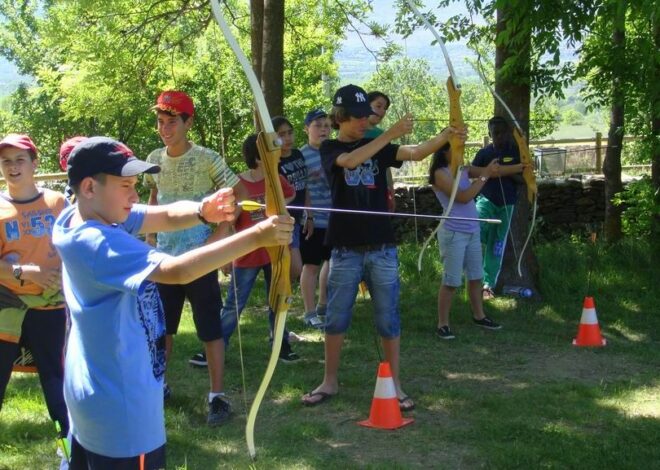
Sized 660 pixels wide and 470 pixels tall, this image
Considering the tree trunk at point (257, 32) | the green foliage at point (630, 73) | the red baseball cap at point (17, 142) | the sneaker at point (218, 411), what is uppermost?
the tree trunk at point (257, 32)

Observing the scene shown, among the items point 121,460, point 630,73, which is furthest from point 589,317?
point 121,460

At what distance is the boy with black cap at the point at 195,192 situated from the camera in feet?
15.0

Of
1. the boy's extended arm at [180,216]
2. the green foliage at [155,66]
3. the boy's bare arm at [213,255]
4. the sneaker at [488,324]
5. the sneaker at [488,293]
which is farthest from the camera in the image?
the green foliage at [155,66]

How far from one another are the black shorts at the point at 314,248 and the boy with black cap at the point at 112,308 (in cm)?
411

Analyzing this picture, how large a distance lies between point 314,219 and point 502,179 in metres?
1.74

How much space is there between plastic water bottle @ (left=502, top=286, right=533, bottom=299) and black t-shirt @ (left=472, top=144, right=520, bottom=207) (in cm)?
74

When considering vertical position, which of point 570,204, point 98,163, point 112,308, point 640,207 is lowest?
point 570,204

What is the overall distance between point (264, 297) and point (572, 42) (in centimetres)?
347

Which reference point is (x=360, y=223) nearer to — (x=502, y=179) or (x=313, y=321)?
(x=313, y=321)

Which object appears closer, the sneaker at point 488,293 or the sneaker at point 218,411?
the sneaker at point 218,411

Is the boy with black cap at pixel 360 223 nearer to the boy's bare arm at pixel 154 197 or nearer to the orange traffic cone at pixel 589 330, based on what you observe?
the boy's bare arm at pixel 154 197

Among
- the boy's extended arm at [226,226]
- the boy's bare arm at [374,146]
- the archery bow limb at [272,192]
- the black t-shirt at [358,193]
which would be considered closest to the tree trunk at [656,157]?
the black t-shirt at [358,193]

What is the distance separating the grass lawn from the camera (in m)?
4.10

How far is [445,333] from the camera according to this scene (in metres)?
6.37
